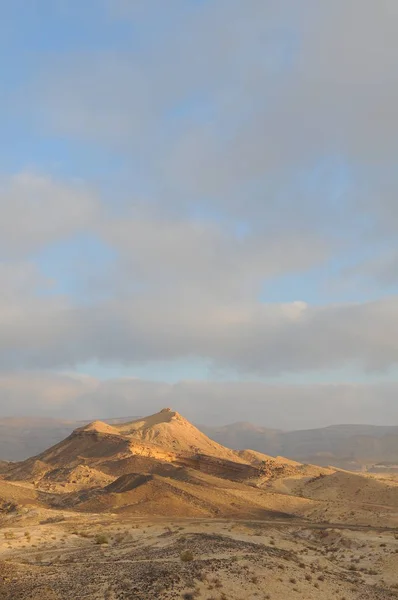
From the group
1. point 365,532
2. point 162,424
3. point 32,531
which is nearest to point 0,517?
point 32,531

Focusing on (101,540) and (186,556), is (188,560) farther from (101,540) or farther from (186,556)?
(101,540)

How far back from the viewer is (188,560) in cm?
2092

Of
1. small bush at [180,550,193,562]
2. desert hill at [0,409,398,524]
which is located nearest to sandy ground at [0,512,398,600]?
small bush at [180,550,193,562]

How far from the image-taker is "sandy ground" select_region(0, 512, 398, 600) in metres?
17.3

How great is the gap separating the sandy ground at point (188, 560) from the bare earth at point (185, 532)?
7 cm

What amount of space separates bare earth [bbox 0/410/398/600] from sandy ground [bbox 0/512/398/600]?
0.07m

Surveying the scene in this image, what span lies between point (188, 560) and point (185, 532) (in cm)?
1234

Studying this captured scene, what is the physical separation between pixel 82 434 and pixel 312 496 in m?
44.2

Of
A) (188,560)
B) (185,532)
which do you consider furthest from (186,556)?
(185,532)

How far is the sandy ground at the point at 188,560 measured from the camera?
1728cm

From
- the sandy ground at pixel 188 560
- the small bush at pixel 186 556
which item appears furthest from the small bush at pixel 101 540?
the small bush at pixel 186 556

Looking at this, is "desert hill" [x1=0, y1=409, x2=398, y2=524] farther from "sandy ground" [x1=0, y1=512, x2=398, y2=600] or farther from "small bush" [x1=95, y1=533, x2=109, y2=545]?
"small bush" [x1=95, y1=533, x2=109, y2=545]

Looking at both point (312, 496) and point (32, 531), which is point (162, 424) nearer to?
point (312, 496)

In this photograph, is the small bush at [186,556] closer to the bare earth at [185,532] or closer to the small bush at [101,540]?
the bare earth at [185,532]
